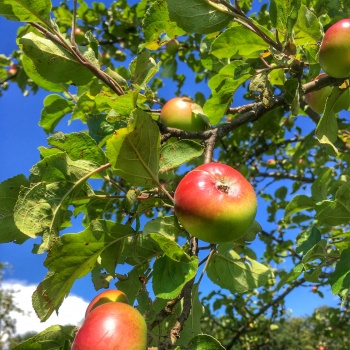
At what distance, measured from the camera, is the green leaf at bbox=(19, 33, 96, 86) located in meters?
1.31

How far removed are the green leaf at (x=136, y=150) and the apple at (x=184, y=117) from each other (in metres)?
0.53

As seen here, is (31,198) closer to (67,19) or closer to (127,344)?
(127,344)

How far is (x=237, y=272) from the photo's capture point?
61.4 inches

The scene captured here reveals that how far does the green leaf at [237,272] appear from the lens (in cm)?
156

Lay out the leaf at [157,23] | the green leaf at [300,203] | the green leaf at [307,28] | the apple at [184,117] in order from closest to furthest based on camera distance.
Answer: the green leaf at [307,28], the leaf at [157,23], the apple at [184,117], the green leaf at [300,203]

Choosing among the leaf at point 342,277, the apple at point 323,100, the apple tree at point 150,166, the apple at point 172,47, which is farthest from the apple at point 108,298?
the apple at point 172,47

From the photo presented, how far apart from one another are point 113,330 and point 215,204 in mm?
399

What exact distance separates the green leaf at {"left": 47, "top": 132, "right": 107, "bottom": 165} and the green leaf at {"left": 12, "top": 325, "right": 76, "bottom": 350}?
0.52 metres

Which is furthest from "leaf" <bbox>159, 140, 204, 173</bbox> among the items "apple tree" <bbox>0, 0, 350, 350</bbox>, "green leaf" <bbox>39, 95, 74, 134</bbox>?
"green leaf" <bbox>39, 95, 74, 134</bbox>

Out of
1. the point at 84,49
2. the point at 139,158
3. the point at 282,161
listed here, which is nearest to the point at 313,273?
the point at 139,158

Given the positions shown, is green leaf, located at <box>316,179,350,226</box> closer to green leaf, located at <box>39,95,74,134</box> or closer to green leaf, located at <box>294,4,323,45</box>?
green leaf, located at <box>294,4,323,45</box>

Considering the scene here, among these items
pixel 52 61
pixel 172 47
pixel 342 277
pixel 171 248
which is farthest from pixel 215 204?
pixel 172 47

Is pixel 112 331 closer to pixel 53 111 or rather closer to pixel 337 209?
pixel 337 209

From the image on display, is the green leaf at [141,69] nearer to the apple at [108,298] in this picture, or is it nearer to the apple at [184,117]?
the apple at [184,117]
